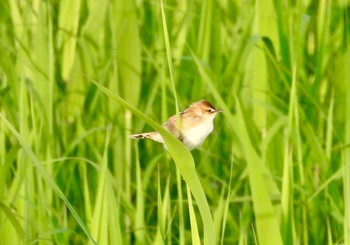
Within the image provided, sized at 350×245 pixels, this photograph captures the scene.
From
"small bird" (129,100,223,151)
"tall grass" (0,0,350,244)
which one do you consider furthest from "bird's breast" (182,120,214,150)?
"tall grass" (0,0,350,244)

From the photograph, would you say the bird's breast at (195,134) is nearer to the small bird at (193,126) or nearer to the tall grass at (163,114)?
the small bird at (193,126)

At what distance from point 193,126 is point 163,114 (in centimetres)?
65

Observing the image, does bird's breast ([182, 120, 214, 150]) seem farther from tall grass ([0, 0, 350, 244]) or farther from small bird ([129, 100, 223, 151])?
tall grass ([0, 0, 350, 244])

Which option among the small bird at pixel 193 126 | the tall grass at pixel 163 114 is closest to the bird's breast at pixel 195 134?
the small bird at pixel 193 126

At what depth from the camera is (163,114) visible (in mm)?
3197

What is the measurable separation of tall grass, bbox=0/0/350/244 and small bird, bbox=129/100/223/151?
0.08 meters

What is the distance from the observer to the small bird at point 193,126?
2.49 metres

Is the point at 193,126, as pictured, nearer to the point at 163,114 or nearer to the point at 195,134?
the point at 195,134

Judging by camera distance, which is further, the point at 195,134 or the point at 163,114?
the point at 163,114

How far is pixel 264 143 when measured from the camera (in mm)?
3199

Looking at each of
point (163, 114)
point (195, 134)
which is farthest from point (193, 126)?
point (163, 114)

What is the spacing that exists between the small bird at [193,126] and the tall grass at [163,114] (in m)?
0.08

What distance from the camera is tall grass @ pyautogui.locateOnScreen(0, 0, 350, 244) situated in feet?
9.88

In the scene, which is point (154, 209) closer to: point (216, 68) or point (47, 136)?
point (47, 136)
